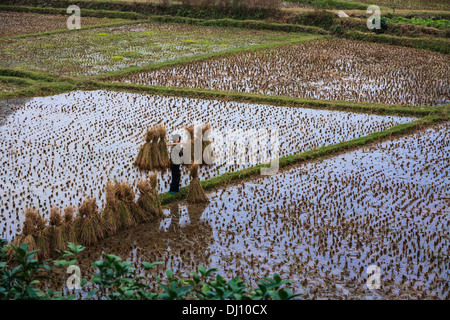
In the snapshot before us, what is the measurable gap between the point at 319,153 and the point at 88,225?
425 cm

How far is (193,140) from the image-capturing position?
7258 mm

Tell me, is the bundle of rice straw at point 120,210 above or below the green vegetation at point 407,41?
below

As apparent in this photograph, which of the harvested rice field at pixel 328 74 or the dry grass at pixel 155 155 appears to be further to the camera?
the harvested rice field at pixel 328 74

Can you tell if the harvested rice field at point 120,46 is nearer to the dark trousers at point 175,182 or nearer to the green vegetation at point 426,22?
the green vegetation at point 426,22

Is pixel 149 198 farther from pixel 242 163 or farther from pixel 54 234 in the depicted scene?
Result: pixel 242 163

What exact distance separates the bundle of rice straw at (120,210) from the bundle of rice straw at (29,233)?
81 centimetres

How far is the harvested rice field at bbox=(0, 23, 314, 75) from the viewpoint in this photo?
49.7ft

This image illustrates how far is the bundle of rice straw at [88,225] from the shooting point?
573 cm

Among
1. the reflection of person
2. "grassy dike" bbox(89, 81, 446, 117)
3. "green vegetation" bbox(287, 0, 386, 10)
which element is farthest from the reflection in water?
"green vegetation" bbox(287, 0, 386, 10)

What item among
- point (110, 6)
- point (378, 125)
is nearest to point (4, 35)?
point (110, 6)

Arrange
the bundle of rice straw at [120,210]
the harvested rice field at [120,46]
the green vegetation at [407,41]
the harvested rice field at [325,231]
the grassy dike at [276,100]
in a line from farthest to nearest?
the green vegetation at [407,41], the harvested rice field at [120,46], the grassy dike at [276,100], the bundle of rice straw at [120,210], the harvested rice field at [325,231]

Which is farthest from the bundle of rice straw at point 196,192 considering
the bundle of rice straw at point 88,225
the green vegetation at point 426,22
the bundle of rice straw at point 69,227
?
the green vegetation at point 426,22

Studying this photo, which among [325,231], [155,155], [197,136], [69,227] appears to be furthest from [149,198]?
[325,231]

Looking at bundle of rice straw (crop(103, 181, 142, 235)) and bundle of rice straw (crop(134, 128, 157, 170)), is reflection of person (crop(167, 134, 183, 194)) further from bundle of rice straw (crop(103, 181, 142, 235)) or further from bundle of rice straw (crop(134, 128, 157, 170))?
bundle of rice straw (crop(103, 181, 142, 235))
